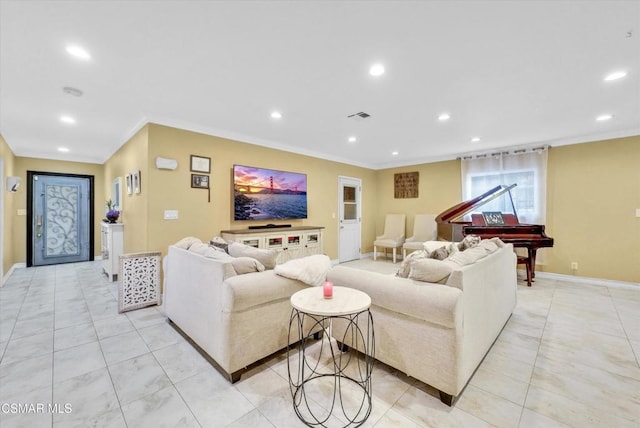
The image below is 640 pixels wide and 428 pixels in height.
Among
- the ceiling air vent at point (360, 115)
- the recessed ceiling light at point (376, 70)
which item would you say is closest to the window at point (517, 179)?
the ceiling air vent at point (360, 115)

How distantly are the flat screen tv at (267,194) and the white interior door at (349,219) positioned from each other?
1.31 meters

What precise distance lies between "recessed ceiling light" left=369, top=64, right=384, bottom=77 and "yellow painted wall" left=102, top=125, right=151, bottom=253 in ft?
9.69

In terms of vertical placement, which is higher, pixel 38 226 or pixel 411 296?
pixel 38 226

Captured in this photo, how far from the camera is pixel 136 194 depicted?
12.8 feet

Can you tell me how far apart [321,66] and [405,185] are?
4.91 meters

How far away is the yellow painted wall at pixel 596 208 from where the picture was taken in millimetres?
4137

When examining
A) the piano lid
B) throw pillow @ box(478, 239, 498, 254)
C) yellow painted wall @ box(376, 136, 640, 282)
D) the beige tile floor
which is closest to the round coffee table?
the beige tile floor

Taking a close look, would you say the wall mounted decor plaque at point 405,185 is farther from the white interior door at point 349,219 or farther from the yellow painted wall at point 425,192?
the white interior door at point 349,219

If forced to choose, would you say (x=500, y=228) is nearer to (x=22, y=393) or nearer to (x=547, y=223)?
(x=547, y=223)

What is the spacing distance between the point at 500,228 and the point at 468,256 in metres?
2.82

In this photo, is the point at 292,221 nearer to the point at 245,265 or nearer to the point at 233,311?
the point at 245,265

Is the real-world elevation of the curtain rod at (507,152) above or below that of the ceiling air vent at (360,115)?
below

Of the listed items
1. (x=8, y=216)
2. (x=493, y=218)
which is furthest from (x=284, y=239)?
(x=8, y=216)

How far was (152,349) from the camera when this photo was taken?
2344 mm
